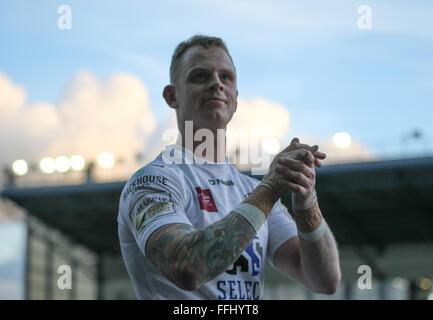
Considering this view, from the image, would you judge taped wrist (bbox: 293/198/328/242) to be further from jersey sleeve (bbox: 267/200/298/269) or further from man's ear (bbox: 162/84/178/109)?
man's ear (bbox: 162/84/178/109)

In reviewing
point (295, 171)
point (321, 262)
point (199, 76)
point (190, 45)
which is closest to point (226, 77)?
point (199, 76)

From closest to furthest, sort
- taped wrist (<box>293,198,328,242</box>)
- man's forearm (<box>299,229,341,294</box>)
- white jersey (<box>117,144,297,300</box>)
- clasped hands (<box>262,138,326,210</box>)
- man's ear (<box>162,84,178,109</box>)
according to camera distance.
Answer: clasped hands (<box>262,138,326,210</box>), white jersey (<box>117,144,297,300</box>), taped wrist (<box>293,198,328,242</box>), man's forearm (<box>299,229,341,294</box>), man's ear (<box>162,84,178,109</box>)

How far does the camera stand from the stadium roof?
30.0 m

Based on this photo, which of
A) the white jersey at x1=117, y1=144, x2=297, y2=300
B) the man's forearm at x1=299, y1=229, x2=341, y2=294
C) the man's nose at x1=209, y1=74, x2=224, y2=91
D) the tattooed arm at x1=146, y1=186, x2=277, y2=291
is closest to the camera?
the tattooed arm at x1=146, y1=186, x2=277, y2=291

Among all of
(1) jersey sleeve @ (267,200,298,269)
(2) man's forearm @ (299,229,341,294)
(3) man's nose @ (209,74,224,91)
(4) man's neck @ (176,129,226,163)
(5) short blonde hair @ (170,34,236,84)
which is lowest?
(2) man's forearm @ (299,229,341,294)

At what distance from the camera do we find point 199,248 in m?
2.90

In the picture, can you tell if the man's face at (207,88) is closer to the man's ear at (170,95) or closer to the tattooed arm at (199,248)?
the man's ear at (170,95)

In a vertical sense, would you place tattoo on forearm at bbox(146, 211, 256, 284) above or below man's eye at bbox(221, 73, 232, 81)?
below

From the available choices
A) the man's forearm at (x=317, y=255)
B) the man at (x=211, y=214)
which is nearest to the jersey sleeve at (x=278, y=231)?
the man at (x=211, y=214)

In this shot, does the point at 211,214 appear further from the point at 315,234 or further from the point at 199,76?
the point at 199,76

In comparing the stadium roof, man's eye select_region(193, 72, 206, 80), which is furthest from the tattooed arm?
the stadium roof
